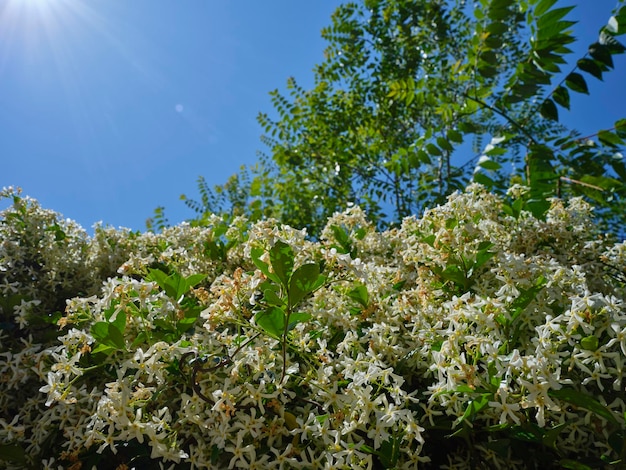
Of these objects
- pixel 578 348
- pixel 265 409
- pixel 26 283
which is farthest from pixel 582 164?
pixel 26 283

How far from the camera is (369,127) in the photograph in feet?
22.3

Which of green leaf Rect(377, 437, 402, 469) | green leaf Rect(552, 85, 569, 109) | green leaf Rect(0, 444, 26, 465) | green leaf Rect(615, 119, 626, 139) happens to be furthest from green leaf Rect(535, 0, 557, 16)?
green leaf Rect(0, 444, 26, 465)

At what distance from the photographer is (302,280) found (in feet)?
4.18

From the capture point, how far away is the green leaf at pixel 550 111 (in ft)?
9.20

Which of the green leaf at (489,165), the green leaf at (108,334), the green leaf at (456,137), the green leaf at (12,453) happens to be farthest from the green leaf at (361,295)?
the green leaf at (456,137)

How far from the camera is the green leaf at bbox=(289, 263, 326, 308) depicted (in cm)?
126

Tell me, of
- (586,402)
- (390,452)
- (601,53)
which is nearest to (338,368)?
(390,452)

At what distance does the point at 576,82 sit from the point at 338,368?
2463 millimetres

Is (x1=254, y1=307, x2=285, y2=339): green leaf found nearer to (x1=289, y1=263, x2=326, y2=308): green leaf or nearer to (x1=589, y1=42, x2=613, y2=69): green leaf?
(x1=289, y1=263, x2=326, y2=308): green leaf

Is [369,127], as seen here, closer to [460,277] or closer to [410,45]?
[410,45]

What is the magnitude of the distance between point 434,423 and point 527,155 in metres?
2.40

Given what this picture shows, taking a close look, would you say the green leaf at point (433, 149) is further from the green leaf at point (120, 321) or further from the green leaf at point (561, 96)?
the green leaf at point (120, 321)

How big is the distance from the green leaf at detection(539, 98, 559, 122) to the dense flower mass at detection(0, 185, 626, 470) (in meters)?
1.24

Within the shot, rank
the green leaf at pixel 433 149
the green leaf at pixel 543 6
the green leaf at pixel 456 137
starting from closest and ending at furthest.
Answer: the green leaf at pixel 543 6, the green leaf at pixel 456 137, the green leaf at pixel 433 149
